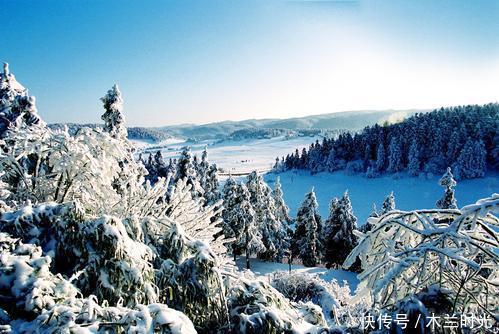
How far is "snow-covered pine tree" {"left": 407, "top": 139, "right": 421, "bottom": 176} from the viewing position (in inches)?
3263

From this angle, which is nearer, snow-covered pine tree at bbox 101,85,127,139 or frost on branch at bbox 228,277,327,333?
frost on branch at bbox 228,277,327,333

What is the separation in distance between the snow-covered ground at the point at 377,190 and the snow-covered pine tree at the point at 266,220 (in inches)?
1216

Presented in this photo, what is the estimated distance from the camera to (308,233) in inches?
1420

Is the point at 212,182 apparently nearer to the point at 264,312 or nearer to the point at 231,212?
the point at 231,212

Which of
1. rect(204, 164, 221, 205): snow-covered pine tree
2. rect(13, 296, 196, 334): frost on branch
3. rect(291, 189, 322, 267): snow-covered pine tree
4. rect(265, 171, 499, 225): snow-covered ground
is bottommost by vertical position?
rect(265, 171, 499, 225): snow-covered ground

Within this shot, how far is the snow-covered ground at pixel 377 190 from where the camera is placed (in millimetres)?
70312

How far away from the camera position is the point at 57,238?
3.66 meters

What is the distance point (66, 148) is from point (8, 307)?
9.47 feet

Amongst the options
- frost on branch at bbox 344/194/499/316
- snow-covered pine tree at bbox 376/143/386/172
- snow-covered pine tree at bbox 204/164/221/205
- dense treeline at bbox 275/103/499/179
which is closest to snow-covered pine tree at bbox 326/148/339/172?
dense treeline at bbox 275/103/499/179

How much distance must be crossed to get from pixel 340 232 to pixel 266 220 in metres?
8.02

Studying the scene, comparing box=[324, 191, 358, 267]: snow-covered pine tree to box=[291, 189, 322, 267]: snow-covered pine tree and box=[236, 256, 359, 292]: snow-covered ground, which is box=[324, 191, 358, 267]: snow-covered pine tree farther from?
box=[236, 256, 359, 292]: snow-covered ground

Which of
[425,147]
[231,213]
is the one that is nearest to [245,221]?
[231,213]

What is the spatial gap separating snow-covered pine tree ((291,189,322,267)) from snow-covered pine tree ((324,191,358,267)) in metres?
1.51

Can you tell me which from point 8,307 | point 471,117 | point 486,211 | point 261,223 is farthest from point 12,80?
point 471,117
